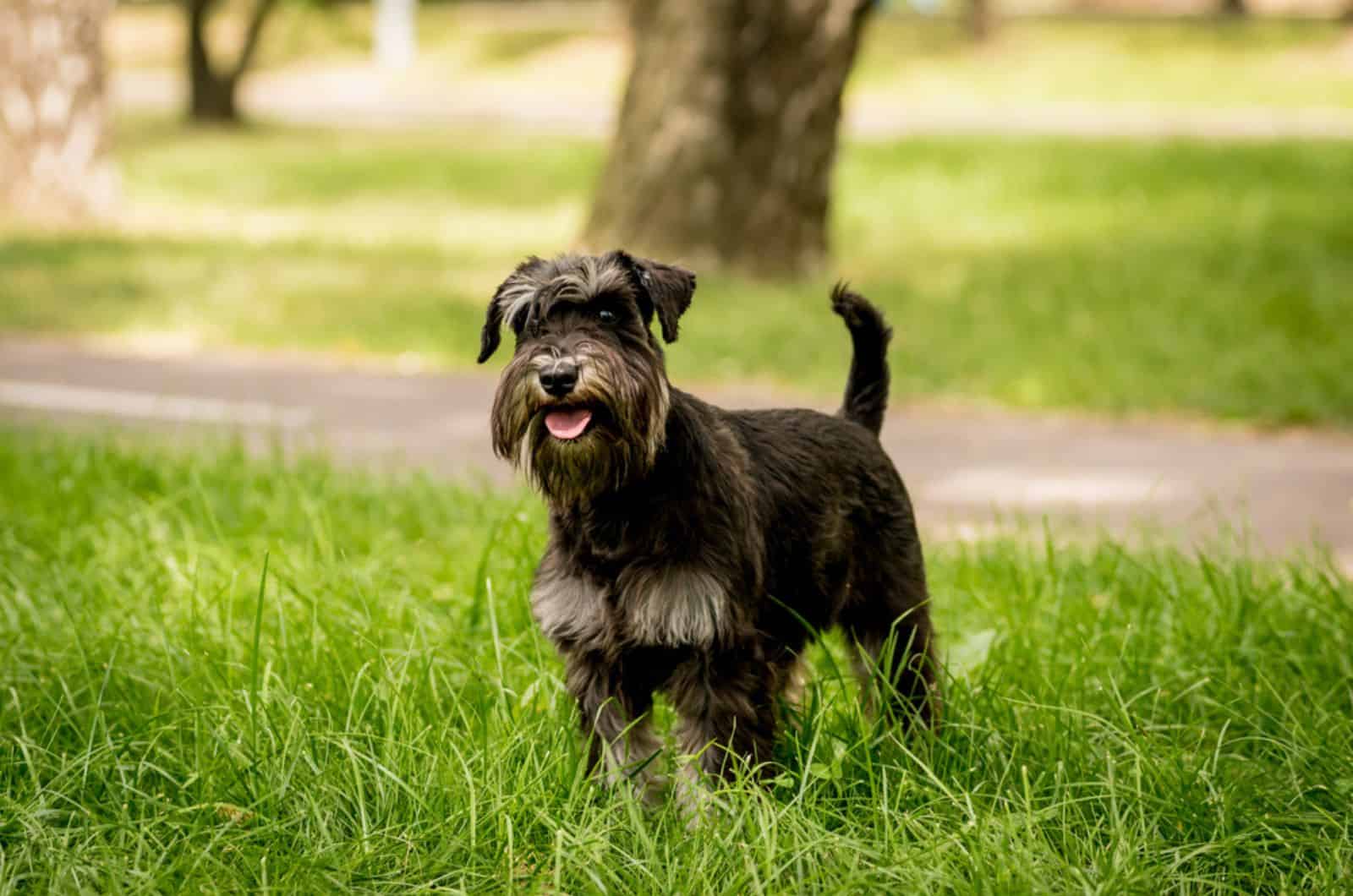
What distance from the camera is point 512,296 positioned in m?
3.87

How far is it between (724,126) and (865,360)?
29.2 ft

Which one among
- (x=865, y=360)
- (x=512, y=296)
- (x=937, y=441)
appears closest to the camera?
(x=512, y=296)

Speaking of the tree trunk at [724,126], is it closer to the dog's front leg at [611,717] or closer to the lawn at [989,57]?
the dog's front leg at [611,717]

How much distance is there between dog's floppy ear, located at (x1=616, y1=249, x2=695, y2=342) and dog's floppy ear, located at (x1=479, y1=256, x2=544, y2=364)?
0.22m

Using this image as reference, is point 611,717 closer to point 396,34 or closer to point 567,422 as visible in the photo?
point 567,422

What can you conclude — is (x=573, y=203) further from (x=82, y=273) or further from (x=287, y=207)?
(x=82, y=273)

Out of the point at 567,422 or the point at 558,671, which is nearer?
the point at 567,422

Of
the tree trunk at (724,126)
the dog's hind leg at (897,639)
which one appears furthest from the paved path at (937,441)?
the tree trunk at (724,126)

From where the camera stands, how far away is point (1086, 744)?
13.3ft

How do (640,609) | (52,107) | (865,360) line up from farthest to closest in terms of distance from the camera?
(52,107), (865,360), (640,609)

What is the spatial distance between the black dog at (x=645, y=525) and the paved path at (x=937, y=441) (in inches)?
95.1

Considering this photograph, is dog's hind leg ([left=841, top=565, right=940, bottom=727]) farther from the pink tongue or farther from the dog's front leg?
the pink tongue

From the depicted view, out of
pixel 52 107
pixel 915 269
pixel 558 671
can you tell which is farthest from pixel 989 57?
pixel 558 671

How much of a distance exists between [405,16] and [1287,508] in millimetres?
37424
